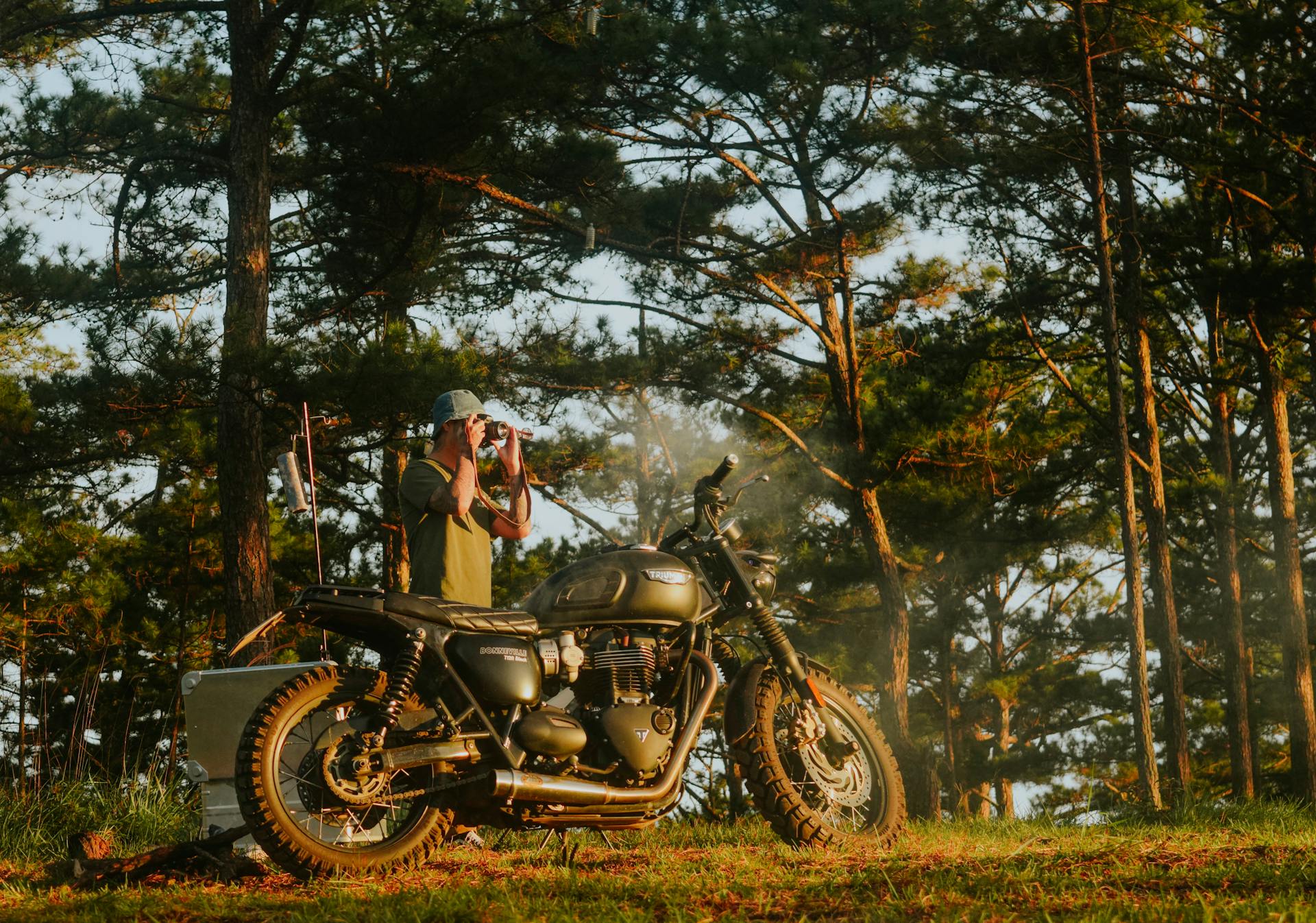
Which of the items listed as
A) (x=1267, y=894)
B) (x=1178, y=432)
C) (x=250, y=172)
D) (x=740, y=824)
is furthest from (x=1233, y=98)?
(x=1267, y=894)

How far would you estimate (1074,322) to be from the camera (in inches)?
669

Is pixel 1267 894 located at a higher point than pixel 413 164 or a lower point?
lower

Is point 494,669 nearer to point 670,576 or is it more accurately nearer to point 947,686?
point 670,576

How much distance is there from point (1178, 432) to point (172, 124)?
53.2ft

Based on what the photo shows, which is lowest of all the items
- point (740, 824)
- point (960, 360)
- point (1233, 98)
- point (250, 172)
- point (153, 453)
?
point (740, 824)

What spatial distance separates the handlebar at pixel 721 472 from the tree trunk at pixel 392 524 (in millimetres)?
8499

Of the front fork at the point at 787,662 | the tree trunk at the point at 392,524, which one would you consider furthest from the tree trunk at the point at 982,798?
the front fork at the point at 787,662

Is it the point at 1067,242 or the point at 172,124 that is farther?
the point at 1067,242

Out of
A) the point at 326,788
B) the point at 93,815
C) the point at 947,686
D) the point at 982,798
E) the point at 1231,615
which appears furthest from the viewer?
the point at 947,686

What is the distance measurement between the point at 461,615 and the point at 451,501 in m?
0.97

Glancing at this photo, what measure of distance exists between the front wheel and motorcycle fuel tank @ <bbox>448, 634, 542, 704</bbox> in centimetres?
96

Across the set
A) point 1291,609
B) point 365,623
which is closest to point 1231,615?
point 1291,609

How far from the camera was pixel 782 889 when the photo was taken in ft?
12.1

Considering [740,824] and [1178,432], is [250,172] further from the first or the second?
[1178,432]
